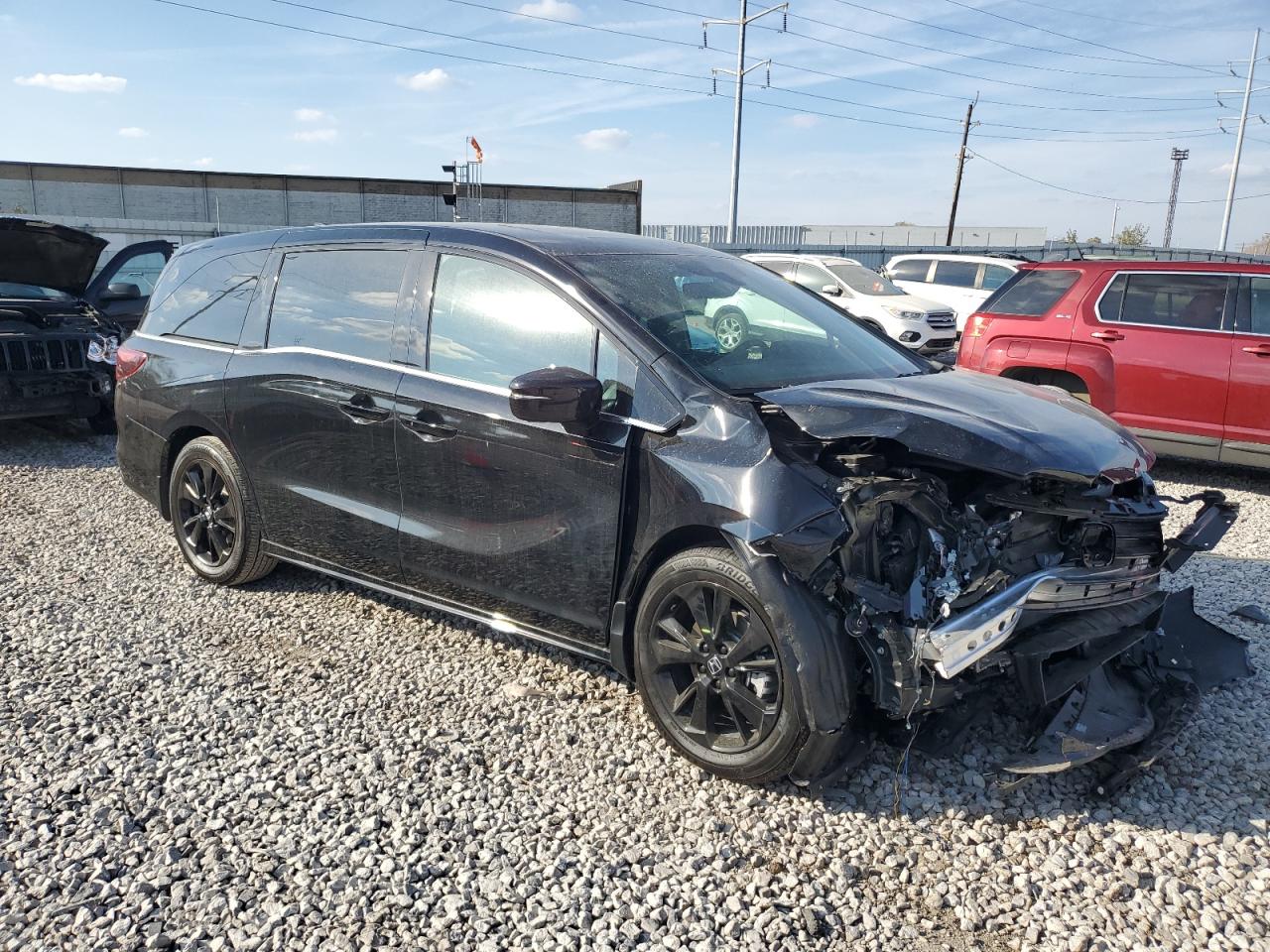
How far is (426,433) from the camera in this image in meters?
3.79

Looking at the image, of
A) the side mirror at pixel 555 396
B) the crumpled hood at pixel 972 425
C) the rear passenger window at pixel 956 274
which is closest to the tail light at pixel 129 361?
the side mirror at pixel 555 396

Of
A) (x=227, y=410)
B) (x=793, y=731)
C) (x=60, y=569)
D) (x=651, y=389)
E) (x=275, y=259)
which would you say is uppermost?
(x=275, y=259)

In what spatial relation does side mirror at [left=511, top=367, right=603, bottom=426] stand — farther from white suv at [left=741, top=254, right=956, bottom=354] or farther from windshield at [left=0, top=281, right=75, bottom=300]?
white suv at [left=741, top=254, right=956, bottom=354]

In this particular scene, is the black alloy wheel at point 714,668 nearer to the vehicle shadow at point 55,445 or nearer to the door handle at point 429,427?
the door handle at point 429,427

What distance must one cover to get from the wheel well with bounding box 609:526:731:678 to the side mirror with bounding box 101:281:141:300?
8.07 m

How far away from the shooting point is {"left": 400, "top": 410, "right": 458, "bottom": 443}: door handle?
147 inches

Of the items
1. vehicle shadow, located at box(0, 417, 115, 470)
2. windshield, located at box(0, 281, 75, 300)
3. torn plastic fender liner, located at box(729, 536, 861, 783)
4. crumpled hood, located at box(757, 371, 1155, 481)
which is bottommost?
vehicle shadow, located at box(0, 417, 115, 470)

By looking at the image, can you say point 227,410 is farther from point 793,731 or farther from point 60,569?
point 793,731

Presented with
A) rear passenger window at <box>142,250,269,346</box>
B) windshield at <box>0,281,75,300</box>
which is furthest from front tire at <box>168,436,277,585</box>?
windshield at <box>0,281,75,300</box>

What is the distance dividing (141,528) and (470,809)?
13.7 ft

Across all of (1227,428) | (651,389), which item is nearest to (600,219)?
(1227,428)

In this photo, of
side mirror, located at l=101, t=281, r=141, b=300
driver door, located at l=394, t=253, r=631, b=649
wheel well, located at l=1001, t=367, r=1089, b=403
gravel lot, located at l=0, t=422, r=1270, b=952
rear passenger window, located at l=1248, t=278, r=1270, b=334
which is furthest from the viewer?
side mirror, located at l=101, t=281, r=141, b=300

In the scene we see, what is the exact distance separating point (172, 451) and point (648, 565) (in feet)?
10.4

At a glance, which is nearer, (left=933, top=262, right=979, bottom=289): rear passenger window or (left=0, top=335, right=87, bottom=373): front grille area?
(left=0, top=335, right=87, bottom=373): front grille area
